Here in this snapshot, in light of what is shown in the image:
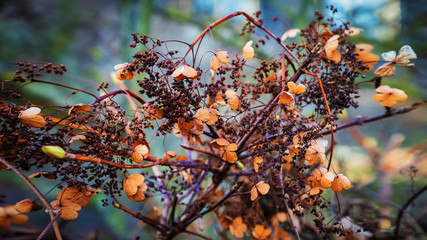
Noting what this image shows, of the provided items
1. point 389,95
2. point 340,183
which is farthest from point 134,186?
point 389,95

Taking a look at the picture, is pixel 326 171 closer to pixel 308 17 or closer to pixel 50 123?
pixel 50 123

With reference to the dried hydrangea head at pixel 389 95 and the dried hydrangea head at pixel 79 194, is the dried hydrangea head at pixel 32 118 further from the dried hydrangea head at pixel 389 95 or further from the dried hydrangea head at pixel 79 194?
the dried hydrangea head at pixel 389 95

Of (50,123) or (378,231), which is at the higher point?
(50,123)

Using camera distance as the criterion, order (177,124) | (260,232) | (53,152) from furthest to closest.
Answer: (260,232) → (177,124) → (53,152)

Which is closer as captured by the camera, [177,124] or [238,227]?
[177,124]

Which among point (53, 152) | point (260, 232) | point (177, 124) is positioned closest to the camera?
point (53, 152)

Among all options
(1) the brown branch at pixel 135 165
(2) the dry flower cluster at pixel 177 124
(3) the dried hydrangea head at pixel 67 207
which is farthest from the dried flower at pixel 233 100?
(3) the dried hydrangea head at pixel 67 207

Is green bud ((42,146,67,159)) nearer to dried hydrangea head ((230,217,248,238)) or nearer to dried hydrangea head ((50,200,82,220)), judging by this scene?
dried hydrangea head ((50,200,82,220))

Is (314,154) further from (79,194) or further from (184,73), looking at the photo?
(79,194)

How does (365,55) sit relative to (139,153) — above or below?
above

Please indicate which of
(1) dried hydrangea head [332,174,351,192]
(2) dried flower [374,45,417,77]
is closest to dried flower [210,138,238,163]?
(1) dried hydrangea head [332,174,351,192]

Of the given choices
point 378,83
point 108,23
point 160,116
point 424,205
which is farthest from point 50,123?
point 108,23
